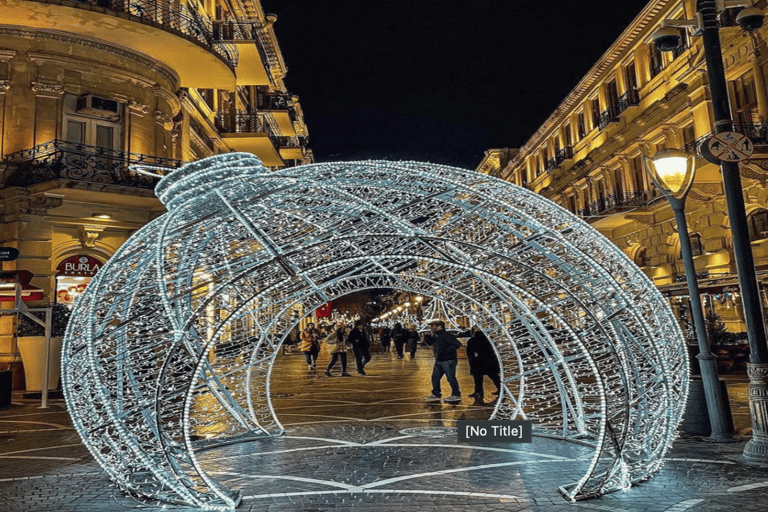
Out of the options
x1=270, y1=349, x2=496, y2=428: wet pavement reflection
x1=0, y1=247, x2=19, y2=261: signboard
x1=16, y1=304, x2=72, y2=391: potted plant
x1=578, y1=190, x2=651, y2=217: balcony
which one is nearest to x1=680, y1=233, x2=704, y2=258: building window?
x1=578, y1=190, x2=651, y2=217: balcony

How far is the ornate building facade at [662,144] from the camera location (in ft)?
69.5

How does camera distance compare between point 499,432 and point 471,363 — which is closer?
point 499,432

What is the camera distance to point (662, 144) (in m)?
27.6

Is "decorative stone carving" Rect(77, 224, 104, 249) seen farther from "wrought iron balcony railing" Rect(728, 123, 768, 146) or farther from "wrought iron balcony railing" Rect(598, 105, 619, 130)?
"wrought iron balcony railing" Rect(598, 105, 619, 130)

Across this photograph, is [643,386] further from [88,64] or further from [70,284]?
[88,64]

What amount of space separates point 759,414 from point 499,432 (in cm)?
285

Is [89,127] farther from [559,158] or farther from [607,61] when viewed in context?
[559,158]

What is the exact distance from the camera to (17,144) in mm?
16453

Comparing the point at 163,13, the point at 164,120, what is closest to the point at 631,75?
the point at 163,13

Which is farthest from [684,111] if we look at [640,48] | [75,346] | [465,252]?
[75,346]

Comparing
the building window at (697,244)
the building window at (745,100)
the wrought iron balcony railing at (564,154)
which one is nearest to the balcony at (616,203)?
the building window at (697,244)

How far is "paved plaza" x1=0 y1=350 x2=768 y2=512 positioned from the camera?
5555 mm

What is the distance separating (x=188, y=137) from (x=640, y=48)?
21.3m

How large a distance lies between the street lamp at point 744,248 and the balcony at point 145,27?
14.2 m
